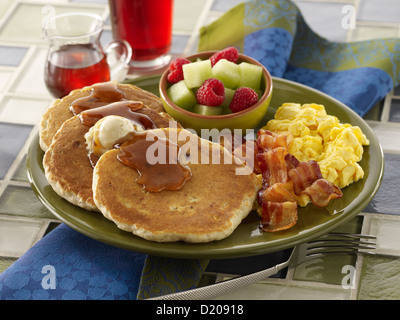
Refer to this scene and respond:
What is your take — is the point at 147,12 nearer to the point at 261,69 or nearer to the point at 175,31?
the point at 175,31

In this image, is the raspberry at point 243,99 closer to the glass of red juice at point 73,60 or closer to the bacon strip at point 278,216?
the bacon strip at point 278,216

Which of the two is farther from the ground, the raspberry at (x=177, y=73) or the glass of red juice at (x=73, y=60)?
the raspberry at (x=177, y=73)

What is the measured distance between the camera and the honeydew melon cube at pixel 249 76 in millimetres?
2459

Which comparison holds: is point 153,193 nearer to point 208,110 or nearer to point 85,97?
point 208,110

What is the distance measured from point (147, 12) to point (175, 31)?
51cm

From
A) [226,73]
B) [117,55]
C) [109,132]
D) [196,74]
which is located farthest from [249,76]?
[117,55]

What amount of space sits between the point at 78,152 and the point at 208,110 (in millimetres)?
556

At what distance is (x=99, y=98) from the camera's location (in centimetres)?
239

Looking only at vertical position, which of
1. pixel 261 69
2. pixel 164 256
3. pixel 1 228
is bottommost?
pixel 1 228

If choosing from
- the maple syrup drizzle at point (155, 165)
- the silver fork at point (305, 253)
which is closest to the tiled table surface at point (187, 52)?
the silver fork at point (305, 253)

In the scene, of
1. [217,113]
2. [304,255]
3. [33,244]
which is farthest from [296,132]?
[33,244]

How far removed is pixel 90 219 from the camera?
1984 mm

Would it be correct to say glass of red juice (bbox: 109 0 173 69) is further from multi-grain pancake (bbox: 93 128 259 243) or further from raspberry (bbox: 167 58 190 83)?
multi-grain pancake (bbox: 93 128 259 243)

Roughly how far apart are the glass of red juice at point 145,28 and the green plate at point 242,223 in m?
1.10
